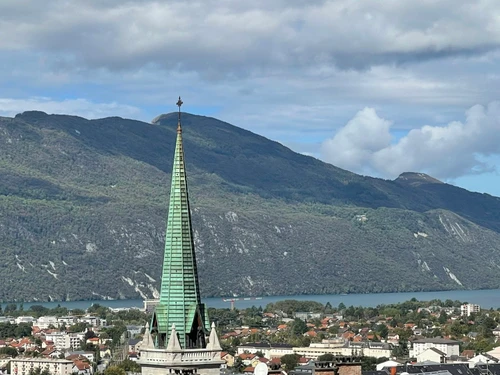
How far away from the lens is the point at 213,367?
1249 inches

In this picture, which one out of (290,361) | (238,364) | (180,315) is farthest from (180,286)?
(238,364)

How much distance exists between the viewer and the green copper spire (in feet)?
103

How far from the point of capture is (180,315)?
31.6 m

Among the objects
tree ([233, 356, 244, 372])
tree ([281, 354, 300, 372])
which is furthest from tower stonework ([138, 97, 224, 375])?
tree ([233, 356, 244, 372])

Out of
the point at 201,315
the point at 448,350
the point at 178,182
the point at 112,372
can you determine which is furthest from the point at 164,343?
the point at 448,350

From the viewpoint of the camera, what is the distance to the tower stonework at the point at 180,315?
31422mm

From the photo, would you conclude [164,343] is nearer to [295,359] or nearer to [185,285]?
[185,285]

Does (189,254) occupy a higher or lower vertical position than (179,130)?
lower

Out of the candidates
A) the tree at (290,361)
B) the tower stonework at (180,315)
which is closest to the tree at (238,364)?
the tree at (290,361)

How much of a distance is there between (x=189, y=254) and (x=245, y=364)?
536 feet

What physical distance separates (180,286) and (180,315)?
21.7 inches

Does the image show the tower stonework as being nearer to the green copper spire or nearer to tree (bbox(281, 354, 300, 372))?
the green copper spire

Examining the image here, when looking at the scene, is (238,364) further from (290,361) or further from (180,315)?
(180,315)

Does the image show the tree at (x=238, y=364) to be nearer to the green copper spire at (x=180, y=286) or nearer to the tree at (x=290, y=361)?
the tree at (x=290, y=361)
